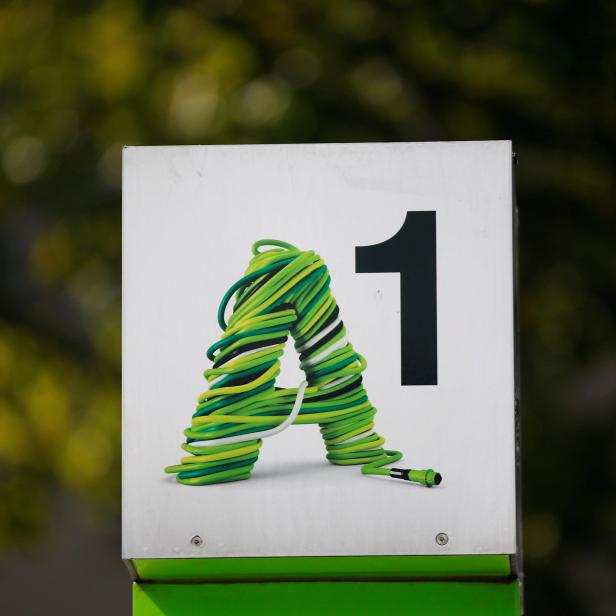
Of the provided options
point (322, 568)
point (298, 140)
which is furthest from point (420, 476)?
point (298, 140)

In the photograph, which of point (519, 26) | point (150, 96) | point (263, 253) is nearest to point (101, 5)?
point (150, 96)

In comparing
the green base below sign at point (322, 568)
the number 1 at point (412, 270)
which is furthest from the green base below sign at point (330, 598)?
the number 1 at point (412, 270)

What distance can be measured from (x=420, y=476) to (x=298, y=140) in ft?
9.72

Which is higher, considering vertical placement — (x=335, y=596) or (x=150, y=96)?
(x=150, y=96)

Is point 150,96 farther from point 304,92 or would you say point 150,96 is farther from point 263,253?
point 263,253

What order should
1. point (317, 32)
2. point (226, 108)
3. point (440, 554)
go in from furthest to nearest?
point (317, 32) → point (226, 108) → point (440, 554)

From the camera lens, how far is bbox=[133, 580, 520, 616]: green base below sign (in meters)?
2.49

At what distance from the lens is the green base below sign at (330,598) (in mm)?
2488

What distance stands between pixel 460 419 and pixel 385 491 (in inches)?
7.3

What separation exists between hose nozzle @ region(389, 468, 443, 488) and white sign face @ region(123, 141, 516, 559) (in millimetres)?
11

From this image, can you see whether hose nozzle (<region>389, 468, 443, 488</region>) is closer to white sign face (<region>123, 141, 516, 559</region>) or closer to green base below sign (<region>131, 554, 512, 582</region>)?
white sign face (<region>123, 141, 516, 559</region>)

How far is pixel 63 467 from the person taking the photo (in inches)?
229

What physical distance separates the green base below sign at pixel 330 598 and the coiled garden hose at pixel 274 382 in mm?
221

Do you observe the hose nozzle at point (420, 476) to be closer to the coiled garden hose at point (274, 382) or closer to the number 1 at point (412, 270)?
the coiled garden hose at point (274, 382)
